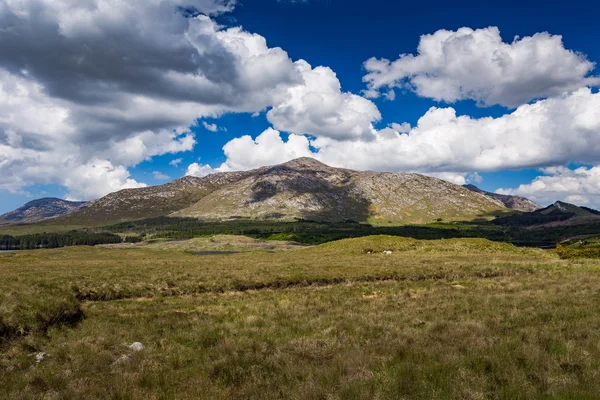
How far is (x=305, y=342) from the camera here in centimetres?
1292

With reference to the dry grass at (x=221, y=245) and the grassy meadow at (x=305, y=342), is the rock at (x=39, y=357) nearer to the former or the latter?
the grassy meadow at (x=305, y=342)

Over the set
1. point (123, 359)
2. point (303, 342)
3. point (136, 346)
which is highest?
point (303, 342)

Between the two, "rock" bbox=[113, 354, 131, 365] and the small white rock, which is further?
the small white rock

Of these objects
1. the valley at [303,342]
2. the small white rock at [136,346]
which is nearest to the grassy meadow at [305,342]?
the valley at [303,342]

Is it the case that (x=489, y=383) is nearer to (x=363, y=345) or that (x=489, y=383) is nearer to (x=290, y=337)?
(x=363, y=345)

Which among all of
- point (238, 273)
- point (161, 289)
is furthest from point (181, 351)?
point (238, 273)

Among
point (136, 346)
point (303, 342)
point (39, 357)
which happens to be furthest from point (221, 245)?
point (303, 342)

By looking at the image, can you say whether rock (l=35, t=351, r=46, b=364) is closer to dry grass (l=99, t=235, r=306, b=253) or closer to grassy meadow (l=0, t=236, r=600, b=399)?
grassy meadow (l=0, t=236, r=600, b=399)

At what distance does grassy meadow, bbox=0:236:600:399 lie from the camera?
867 centimetres

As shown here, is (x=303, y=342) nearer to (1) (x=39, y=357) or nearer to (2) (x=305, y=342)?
(2) (x=305, y=342)

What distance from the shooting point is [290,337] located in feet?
46.8

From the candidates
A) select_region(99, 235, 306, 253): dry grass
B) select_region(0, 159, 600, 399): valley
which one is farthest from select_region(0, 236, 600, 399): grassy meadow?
select_region(99, 235, 306, 253): dry grass

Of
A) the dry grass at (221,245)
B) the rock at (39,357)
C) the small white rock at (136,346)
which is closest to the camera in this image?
the rock at (39,357)

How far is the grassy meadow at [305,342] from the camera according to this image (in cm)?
867
